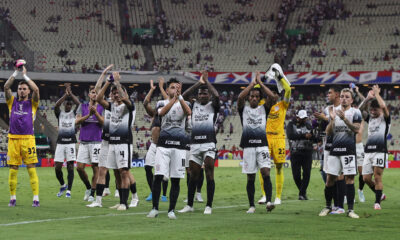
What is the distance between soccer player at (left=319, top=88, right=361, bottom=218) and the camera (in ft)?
45.4

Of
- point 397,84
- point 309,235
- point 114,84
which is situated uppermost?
point 397,84

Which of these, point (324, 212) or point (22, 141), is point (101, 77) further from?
point (324, 212)

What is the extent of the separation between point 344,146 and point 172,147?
3613 millimetres

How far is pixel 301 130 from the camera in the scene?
1897 centimetres

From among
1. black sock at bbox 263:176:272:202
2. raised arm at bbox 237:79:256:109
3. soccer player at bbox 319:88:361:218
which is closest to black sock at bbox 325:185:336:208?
soccer player at bbox 319:88:361:218

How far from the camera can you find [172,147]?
13.3m

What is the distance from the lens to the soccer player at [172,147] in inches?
518

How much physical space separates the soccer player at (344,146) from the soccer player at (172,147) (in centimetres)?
312

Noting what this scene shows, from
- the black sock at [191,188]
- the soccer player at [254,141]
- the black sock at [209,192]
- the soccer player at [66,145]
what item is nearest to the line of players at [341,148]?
the soccer player at [254,141]

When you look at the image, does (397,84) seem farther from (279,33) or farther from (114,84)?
(114,84)

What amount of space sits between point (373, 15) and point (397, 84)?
10909 millimetres

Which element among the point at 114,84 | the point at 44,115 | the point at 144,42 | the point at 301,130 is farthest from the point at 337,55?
the point at 114,84

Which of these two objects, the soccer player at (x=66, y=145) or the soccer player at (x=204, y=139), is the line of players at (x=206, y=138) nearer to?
the soccer player at (x=204, y=139)

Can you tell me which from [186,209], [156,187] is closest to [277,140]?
[186,209]
